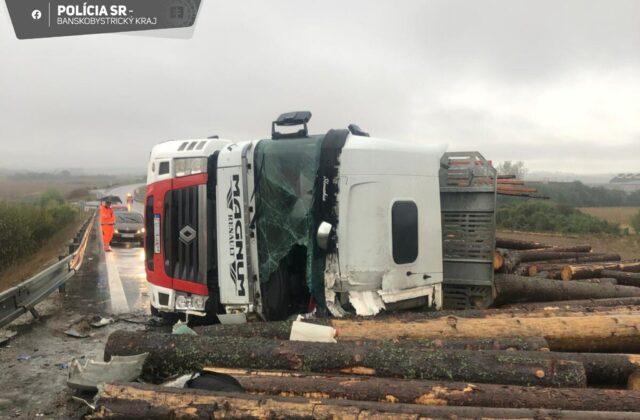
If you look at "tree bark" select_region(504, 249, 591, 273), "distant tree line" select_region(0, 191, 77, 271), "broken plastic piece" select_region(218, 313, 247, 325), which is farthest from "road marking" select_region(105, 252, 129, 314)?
"tree bark" select_region(504, 249, 591, 273)

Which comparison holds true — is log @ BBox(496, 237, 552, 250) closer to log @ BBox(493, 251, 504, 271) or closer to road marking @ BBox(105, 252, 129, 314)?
log @ BBox(493, 251, 504, 271)

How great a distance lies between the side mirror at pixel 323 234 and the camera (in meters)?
4.50

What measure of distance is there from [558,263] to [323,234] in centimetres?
644

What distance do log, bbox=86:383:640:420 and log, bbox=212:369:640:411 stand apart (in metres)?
0.17

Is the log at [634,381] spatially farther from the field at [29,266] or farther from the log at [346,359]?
the field at [29,266]

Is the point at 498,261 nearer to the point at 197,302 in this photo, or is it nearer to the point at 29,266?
the point at 197,302

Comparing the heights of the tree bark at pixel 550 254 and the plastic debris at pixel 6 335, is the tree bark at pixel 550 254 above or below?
above

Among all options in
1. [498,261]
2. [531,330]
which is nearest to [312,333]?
[531,330]

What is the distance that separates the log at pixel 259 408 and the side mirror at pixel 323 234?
1665 millimetres

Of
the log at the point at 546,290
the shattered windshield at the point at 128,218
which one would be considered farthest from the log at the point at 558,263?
the shattered windshield at the point at 128,218

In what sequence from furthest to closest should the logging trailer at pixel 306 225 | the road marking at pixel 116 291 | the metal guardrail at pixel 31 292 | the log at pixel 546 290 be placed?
the road marking at pixel 116 291 < the log at pixel 546 290 < the metal guardrail at pixel 31 292 < the logging trailer at pixel 306 225

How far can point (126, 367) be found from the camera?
12.4ft

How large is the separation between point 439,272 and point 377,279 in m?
0.89

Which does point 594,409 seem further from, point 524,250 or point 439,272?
point 524,250
